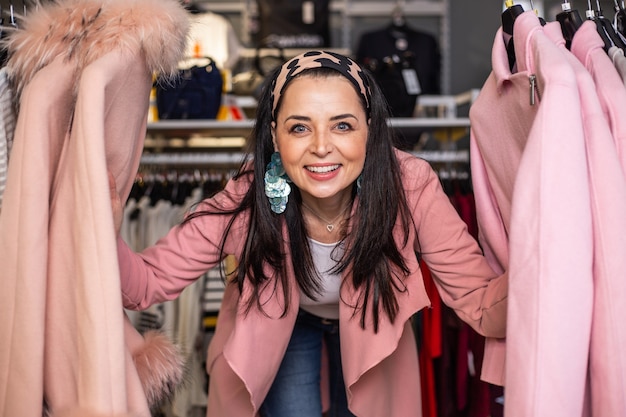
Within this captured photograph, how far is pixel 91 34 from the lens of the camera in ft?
3.99

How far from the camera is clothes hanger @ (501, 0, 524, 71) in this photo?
135 centimetres

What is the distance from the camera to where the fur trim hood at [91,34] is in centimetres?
121

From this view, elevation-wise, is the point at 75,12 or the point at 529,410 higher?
the point at 75,12

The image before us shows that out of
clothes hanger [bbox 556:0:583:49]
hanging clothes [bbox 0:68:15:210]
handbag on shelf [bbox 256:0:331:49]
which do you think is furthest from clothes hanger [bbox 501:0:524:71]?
handbag on shelf [bbox 256:0:331:49]

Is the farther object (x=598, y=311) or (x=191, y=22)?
(x=191, y=22)

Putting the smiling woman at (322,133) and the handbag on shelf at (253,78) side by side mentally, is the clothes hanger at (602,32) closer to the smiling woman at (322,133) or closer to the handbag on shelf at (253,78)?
the smiling woman at (322,133)

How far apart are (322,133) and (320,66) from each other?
17 centimetres

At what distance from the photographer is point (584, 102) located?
1077 mm

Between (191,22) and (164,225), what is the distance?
1.07 meters

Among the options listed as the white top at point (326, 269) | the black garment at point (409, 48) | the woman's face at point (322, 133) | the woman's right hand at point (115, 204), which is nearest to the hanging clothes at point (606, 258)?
the woman's face at point (322, 133)

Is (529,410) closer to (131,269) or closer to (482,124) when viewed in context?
(482,124)

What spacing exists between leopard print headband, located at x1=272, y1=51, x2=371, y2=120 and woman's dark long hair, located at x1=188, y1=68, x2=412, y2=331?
0.15 ft

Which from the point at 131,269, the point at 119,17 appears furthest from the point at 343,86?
the point at 131,269

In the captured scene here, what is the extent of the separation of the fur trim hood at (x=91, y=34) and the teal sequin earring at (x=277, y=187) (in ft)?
1.37
